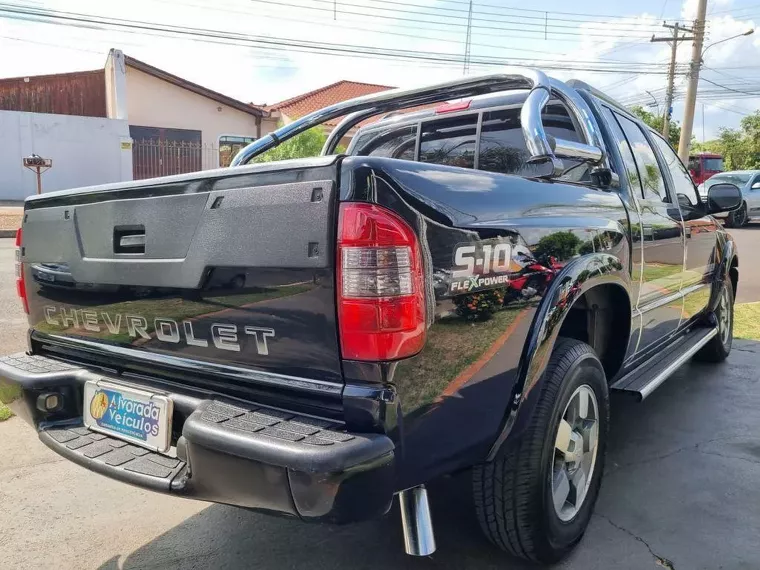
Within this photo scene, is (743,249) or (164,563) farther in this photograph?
(743,249)

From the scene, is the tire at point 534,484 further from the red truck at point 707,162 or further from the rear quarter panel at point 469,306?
the red truck at point 707,162

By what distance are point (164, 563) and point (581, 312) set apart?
6.52 feet

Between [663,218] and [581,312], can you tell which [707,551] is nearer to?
[581,312]

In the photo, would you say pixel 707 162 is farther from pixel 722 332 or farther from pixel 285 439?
pixel 285 439

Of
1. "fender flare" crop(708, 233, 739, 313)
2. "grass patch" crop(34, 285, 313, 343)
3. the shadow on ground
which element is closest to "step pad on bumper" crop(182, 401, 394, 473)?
"grass patch" crop(34, 285, 313, 343)

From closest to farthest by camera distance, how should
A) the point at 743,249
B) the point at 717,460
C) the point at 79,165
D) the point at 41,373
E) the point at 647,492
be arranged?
1. the point at 41,373
2. the point at 647,492
3. the point at 717,460
4. the point at 743,249
5. the point at 79,165

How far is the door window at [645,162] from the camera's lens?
352cm

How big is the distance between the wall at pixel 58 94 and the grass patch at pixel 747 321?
74.1 ft

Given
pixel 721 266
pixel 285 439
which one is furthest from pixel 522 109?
pixel 721 266

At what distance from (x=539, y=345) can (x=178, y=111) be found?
22982mm

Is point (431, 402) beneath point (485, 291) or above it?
beneath

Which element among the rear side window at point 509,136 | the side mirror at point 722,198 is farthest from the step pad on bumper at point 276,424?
the side mirror at point 722,198

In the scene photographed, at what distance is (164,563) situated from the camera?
246cm

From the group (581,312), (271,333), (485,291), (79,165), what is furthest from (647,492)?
(79,165)
